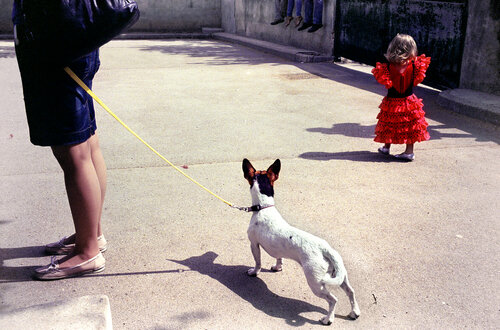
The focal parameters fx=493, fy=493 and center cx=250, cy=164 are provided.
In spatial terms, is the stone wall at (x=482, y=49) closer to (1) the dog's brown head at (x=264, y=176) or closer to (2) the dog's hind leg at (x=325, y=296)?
(1) the dog's brown head at (x=264, y=176)

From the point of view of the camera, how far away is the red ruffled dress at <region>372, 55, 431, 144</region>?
509 centimetres

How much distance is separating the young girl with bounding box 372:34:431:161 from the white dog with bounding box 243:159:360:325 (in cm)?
269

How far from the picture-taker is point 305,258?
2.52 metres

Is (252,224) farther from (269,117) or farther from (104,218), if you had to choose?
(269,117)

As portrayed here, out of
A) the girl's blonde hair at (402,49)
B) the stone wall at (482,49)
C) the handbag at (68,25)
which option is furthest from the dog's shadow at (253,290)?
the stone wall at (482,49)

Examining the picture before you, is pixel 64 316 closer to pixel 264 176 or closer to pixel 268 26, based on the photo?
pixel 264 176

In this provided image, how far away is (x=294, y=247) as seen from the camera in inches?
101

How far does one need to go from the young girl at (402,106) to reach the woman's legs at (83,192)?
3209 millimetres

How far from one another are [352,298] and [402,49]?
3.13 metres

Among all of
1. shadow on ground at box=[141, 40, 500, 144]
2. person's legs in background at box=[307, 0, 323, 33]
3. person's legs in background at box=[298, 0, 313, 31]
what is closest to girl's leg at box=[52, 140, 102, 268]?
shadow on ground at box=[141, 40, 500, 144]

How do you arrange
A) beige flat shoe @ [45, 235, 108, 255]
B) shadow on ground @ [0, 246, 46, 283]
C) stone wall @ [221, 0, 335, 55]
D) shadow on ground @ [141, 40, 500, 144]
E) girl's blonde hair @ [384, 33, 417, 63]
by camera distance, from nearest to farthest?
shadow on ground @ [0, 246, 46, 283] → beige flat shoe @ [45, 235, 108, 255] → girl's blonde hair @ [384, 33, 417, 63] → shadow on ground @ [141, 40, 500, 144] → stone wall @ [221, 0, 335, 55]

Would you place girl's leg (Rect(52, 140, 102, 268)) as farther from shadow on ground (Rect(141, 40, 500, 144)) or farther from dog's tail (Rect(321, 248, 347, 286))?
shadow on ground (Rect(141, 40, 500, 144))

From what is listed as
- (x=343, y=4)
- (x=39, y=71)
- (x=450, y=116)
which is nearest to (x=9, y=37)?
(x=343, y=4)

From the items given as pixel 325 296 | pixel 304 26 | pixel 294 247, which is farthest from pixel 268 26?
pixel 325 296
